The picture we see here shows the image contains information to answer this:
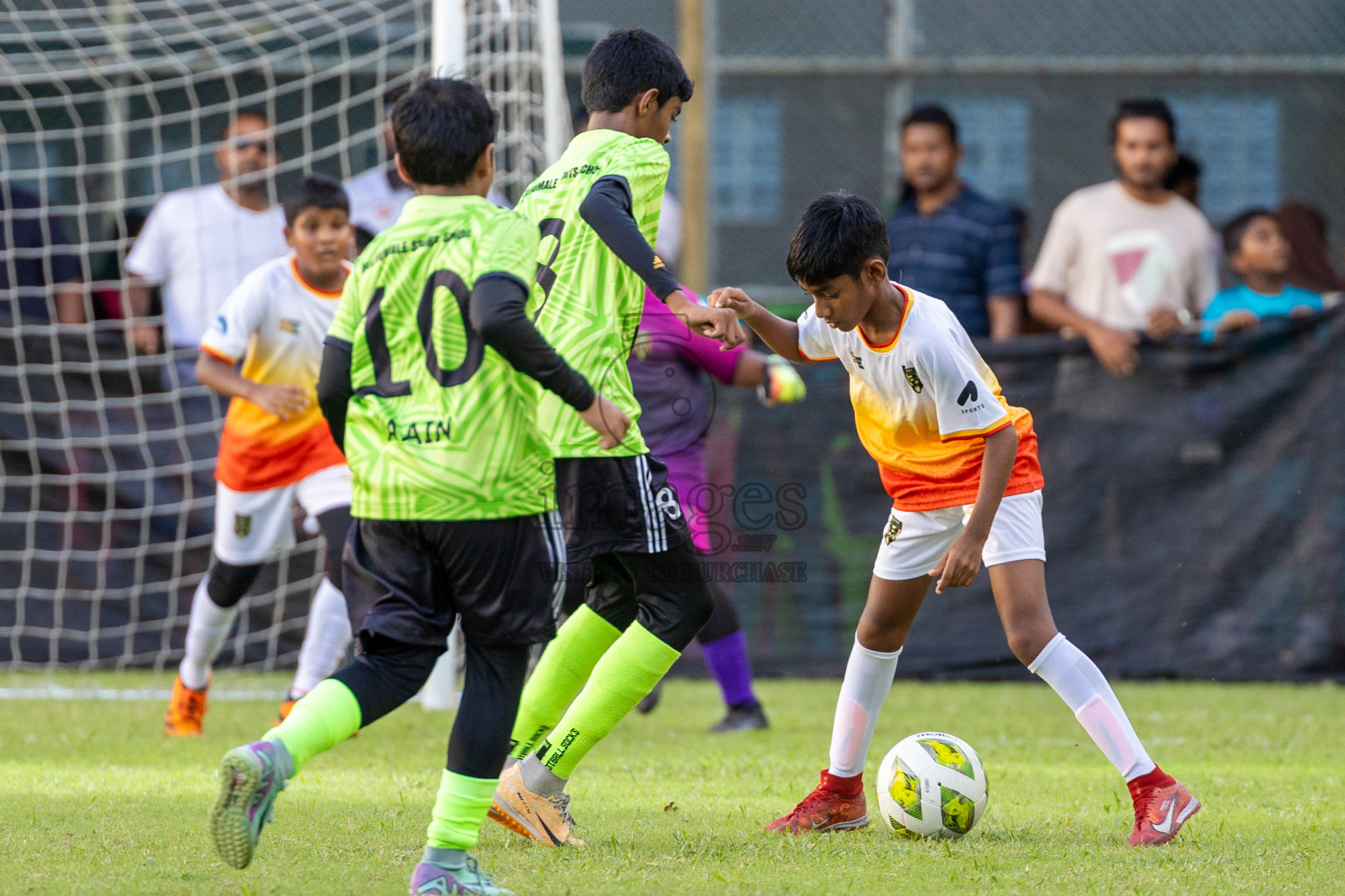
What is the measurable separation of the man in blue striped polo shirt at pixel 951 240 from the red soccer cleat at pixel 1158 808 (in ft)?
12.7

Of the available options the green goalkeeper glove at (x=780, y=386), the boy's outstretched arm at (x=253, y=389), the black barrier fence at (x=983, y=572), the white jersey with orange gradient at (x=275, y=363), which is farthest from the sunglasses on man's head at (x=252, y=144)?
the green goalkeeper glove at (x=780, y=386)

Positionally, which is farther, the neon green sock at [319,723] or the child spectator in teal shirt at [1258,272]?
the child spectator in teal shirt at [1258,272]

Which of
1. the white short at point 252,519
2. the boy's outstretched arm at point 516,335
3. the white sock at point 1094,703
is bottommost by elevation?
the white short at point 252,519

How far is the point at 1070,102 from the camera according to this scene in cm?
923

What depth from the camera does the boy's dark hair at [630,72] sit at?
368 cm

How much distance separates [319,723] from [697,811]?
1.42 m

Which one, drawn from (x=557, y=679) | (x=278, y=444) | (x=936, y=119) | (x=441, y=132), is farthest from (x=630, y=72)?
(x=936, y=119)

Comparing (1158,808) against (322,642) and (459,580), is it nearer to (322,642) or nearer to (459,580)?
(459,580)

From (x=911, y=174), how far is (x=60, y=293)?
4.38 m

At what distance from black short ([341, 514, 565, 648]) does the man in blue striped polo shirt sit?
4491 millimetres

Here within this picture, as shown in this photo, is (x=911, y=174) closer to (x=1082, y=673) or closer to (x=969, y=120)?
(x=969, y=120)

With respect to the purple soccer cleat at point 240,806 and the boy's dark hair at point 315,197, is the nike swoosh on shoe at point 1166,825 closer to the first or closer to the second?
the purple soccer cleat at point 240,806

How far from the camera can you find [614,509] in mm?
3543

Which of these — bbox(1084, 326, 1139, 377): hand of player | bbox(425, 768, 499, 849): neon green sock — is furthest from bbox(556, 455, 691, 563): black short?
bbox(1084, 326, 1139, 377): hand of player
